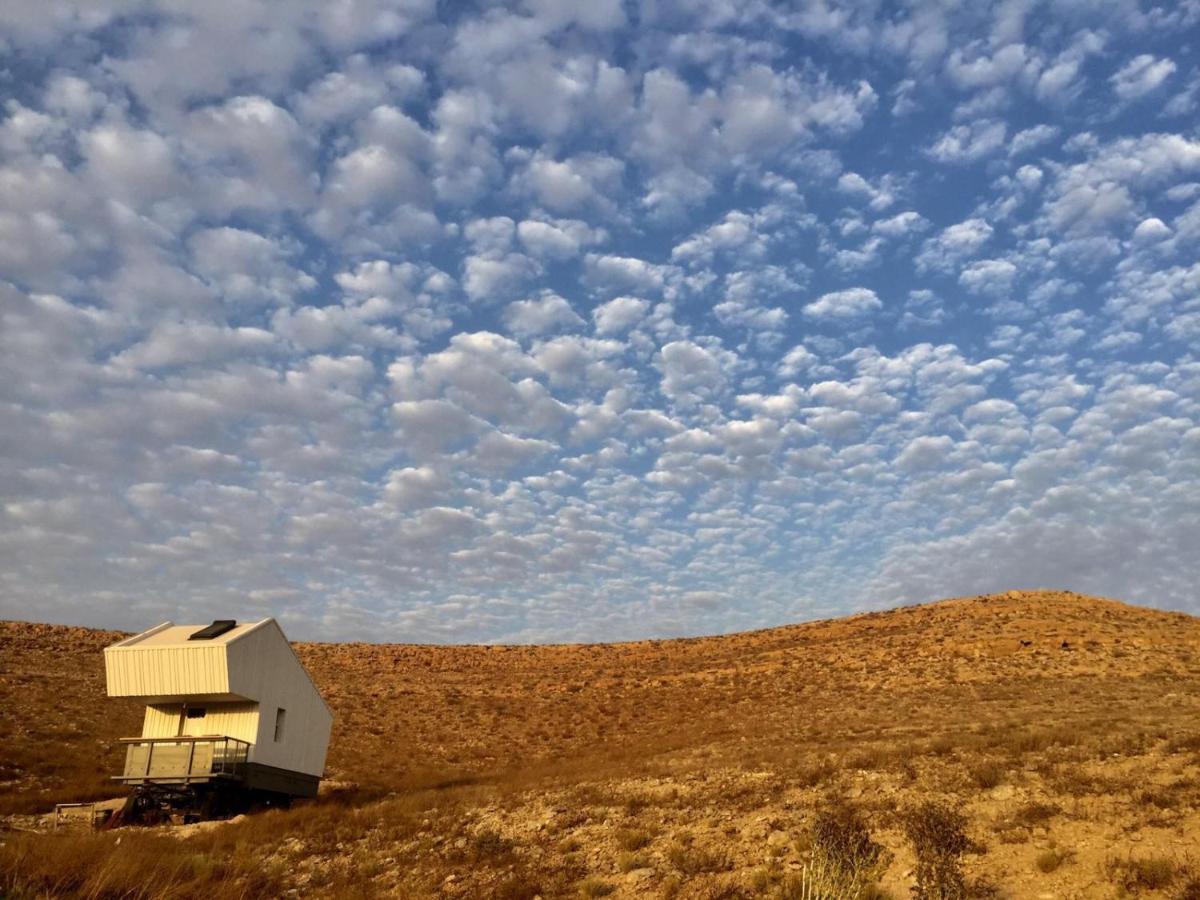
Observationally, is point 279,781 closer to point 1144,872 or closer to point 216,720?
point 216,720

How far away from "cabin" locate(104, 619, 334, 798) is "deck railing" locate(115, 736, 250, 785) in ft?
0.10

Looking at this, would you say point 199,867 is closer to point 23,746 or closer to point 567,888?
point 567,888

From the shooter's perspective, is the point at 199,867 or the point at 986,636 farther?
the point at 986,636

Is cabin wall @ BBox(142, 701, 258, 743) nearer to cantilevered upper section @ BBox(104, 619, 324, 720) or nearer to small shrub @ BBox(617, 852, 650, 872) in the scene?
cantilevered upper section @ BBox(104, 619, 324, 720)

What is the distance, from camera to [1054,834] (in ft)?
44.4

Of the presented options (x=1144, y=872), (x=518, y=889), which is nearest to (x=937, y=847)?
(x=1144, y=872)

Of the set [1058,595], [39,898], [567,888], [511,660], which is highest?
[1058,595]

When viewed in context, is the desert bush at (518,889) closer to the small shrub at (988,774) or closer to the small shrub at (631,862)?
the small shrub at (631,862)

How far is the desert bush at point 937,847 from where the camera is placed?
12.0 meters

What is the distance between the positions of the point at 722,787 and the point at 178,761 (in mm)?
15940

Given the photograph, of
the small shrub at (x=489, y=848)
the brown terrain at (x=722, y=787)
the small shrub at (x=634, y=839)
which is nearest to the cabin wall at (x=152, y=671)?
the brown terrain at (x=722, y=787)

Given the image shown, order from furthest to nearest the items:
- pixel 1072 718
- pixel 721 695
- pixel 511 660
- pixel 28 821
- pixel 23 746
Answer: pixel 511 660, pixel 721 695, pixel 23 746, pixel 1072 718, pixel 28 821

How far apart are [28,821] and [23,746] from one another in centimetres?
1069

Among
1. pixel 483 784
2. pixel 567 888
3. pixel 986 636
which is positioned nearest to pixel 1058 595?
pixel 986 636
